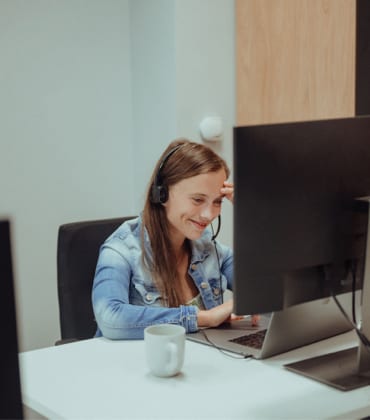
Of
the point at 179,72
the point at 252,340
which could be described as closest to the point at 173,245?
the point at 252,340

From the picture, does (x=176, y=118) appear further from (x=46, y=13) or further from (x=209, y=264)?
(x=209, y=264)

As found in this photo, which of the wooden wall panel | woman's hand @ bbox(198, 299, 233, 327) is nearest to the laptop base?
woman's hand @ bbox(198, 299, 233, 327)

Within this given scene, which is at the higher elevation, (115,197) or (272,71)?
(272,71)

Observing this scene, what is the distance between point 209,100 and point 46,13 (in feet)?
2.21

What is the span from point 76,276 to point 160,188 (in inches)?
14.6

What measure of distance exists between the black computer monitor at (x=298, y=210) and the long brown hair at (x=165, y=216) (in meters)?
0.62

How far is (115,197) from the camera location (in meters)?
2.76

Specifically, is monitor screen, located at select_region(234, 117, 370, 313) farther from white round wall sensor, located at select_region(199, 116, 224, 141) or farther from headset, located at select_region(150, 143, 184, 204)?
white round wall sensor, located at select_region(199, 116, 224, 141)

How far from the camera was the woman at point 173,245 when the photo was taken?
1.78 m

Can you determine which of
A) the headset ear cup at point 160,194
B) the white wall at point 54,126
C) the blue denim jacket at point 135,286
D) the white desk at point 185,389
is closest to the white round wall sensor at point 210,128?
the white wall at point 54,126

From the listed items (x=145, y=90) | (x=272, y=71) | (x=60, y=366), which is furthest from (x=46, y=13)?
(x=60, y=366)

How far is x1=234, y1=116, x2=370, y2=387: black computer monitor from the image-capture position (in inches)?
44.8

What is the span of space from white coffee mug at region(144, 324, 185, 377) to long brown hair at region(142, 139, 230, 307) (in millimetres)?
453

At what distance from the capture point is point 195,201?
1.82 metres
